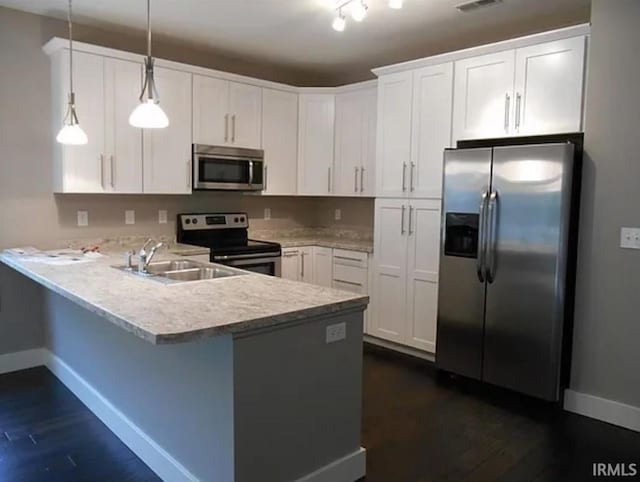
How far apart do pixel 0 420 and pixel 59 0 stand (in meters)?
2.76

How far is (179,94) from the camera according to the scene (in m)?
3.99

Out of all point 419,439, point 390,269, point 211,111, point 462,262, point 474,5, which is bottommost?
point 419,439

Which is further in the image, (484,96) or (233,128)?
(233,128)

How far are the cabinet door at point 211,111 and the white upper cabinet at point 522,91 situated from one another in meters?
1.97

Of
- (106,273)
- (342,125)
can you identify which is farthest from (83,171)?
(342,125)

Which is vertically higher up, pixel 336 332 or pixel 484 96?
pixel 484 96

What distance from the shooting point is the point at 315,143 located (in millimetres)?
4879

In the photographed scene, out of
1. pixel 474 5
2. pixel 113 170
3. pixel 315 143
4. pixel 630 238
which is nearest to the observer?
pixel 630 238

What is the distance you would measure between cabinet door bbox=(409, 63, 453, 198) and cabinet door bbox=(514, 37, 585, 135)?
560 millimetres

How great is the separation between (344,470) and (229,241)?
2776mm

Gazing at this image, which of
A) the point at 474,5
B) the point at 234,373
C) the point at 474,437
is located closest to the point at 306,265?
the point at 474,437

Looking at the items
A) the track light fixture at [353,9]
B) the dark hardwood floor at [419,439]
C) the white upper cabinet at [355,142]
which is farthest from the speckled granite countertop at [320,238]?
the track light fixture at [353,9]

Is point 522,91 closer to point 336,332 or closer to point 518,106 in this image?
point 518,106

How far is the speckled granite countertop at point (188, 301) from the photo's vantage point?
175 cm
